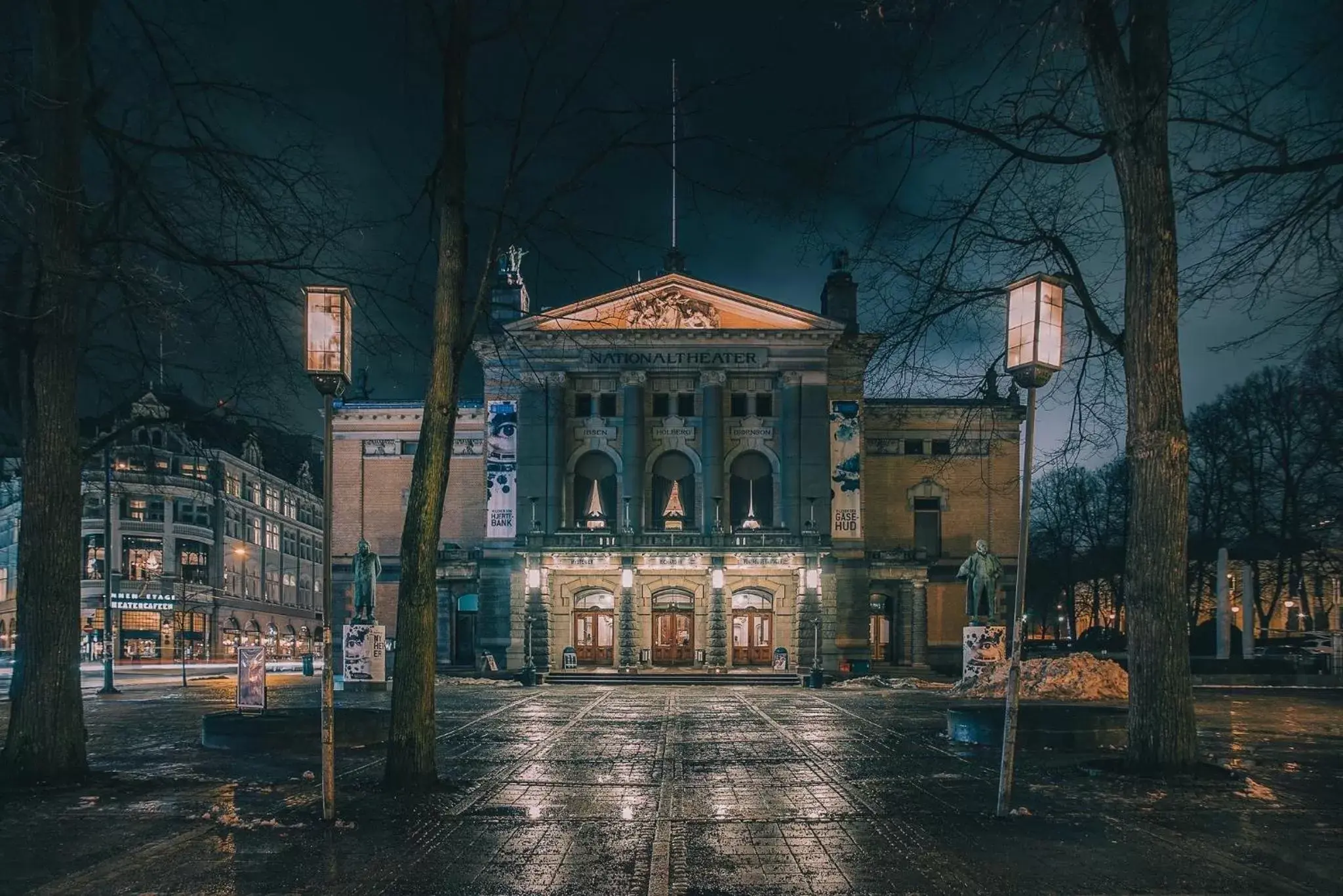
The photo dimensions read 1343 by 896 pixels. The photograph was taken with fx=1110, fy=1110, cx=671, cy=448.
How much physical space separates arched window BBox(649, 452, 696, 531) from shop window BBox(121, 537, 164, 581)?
49869mm

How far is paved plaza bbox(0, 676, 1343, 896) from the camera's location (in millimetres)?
8375

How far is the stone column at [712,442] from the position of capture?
53.2m

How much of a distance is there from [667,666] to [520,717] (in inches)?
1135

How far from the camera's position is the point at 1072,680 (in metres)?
30.1

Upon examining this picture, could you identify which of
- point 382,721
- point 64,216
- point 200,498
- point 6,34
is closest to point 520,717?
point 382,721

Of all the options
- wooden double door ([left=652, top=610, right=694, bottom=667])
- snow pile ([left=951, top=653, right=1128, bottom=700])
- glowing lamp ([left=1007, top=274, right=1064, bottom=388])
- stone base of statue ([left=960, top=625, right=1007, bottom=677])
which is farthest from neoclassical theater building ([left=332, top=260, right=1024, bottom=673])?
glowing lamp ([left=1007, top=274, right=1064, bottom=388])

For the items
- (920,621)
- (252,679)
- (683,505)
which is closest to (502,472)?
(683,505)

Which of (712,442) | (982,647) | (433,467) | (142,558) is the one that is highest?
(712,442)

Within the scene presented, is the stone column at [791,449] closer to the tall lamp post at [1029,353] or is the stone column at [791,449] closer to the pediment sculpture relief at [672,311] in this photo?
the pediment sculpture relief at [672,311]

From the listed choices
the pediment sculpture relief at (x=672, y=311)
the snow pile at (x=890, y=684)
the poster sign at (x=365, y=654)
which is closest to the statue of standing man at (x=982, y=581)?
the snow pile at (x=890, y=684)

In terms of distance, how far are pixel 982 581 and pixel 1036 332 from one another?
2363cm

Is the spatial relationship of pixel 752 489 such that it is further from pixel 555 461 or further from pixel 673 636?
pixel 555 461

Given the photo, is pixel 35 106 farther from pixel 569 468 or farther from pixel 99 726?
pixel 569 468

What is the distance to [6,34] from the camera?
12.6 metres
